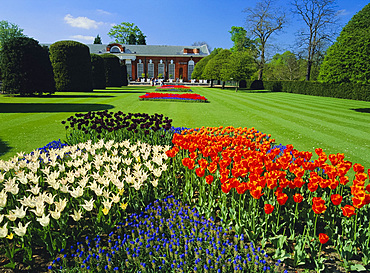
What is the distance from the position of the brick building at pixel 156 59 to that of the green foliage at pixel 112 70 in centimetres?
2721

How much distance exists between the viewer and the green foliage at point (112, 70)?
3497 cm

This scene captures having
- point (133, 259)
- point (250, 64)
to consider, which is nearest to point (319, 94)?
point (250, 64)

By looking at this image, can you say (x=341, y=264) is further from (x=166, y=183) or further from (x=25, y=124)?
(x=25, y=124)

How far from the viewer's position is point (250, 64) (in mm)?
36906

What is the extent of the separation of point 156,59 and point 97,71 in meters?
36.4

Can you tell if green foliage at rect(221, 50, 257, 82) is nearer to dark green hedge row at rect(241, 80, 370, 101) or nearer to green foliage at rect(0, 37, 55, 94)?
dark green hedge row at rect(241, 80, 370, 101)

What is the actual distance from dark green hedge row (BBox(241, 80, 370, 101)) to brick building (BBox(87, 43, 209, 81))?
24615 mm

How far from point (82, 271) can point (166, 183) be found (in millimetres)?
1822

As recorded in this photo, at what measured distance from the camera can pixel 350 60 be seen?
14.4m

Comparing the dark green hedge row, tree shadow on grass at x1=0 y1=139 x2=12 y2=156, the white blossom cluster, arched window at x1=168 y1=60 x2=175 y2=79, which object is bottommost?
tree shadow on grass at x1=0 y1=139 x2=12 y2=156

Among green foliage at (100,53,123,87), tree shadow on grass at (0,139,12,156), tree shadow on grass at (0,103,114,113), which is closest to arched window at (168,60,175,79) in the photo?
green foliage at (100,53,123,87)

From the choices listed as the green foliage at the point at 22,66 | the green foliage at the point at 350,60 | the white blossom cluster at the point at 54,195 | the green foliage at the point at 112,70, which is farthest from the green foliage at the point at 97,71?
the white blossom cluster at the point at 54,195

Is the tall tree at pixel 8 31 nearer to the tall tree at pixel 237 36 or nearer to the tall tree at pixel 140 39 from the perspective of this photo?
the tall tree at pixel 140 39

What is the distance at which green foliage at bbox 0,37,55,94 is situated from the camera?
19.5 m
